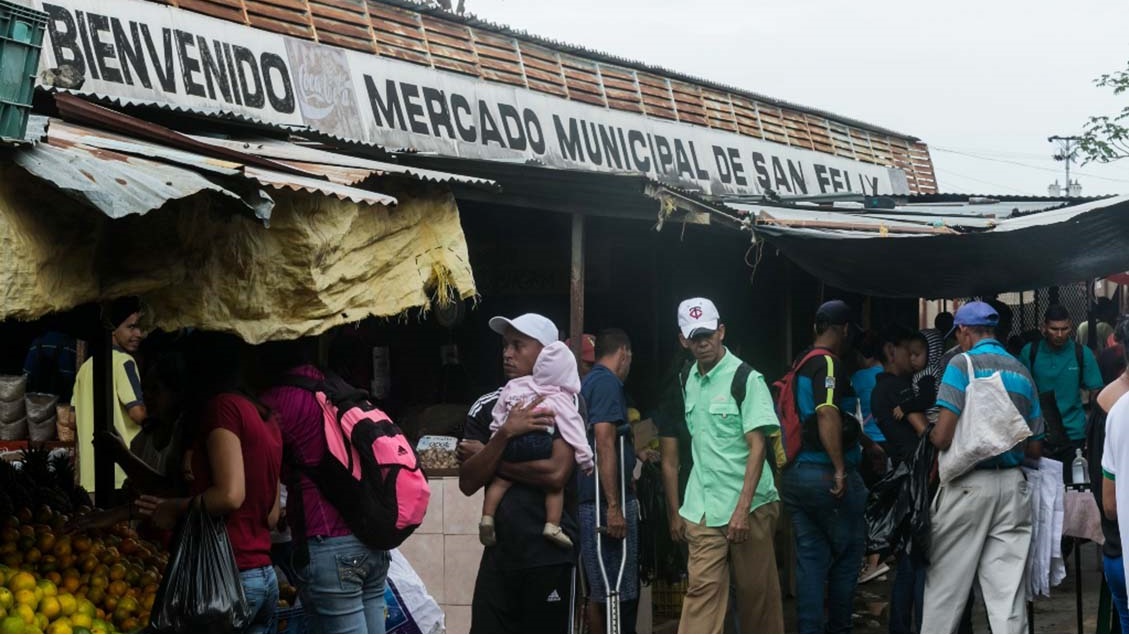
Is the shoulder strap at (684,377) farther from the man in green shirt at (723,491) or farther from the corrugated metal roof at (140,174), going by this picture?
the corrugated metal roof at (140,174)

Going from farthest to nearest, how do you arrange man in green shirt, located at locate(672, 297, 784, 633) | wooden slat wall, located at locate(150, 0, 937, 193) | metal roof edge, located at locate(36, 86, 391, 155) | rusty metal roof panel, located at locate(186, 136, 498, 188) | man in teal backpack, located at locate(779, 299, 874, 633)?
wooden slat wall, located at locate(150, 0, 937, 193)
man in teal backpack, located at locate(779, 299, 874, 633)
man in green shirt, located at locate(672, 297, 784, 633)
metal roof edge, located at locate(36, 86, 391, 155)
rusty metal roof panel, located at locate(186, 136, 498, 188)

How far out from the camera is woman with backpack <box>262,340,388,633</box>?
5.28 m

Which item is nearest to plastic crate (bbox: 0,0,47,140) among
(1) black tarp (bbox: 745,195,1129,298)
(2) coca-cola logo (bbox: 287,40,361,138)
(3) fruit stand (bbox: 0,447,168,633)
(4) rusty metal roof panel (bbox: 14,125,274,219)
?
(4) rusty metal roof panel (bbox: 14,125,274,219)

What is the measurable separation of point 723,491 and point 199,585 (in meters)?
3.30

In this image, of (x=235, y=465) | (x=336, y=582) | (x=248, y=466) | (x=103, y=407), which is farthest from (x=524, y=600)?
(x=103, y=407)

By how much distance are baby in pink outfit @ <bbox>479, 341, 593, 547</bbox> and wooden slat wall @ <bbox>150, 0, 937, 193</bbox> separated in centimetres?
562

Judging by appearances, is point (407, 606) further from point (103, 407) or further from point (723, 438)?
point (723, 438)

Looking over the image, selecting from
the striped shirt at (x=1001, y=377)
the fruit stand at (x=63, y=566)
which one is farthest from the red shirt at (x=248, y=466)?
the striped shirt at (x=1001, y=377)

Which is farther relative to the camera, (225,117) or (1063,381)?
(1063,381)

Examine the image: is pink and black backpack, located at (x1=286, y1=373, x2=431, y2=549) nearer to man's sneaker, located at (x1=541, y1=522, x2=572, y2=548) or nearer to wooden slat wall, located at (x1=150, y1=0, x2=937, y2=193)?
man's sneaker, located at (x1=541, y1=522, x2=572, y2=548)

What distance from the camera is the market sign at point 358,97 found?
991 centimetres

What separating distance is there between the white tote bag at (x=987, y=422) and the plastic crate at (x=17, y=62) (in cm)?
489

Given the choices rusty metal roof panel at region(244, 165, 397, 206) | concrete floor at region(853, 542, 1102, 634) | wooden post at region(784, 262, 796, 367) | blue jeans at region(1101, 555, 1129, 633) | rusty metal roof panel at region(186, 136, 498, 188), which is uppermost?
rusty metal roof panel at region(186, 136, 498, 188)

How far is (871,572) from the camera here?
11.6 meters
